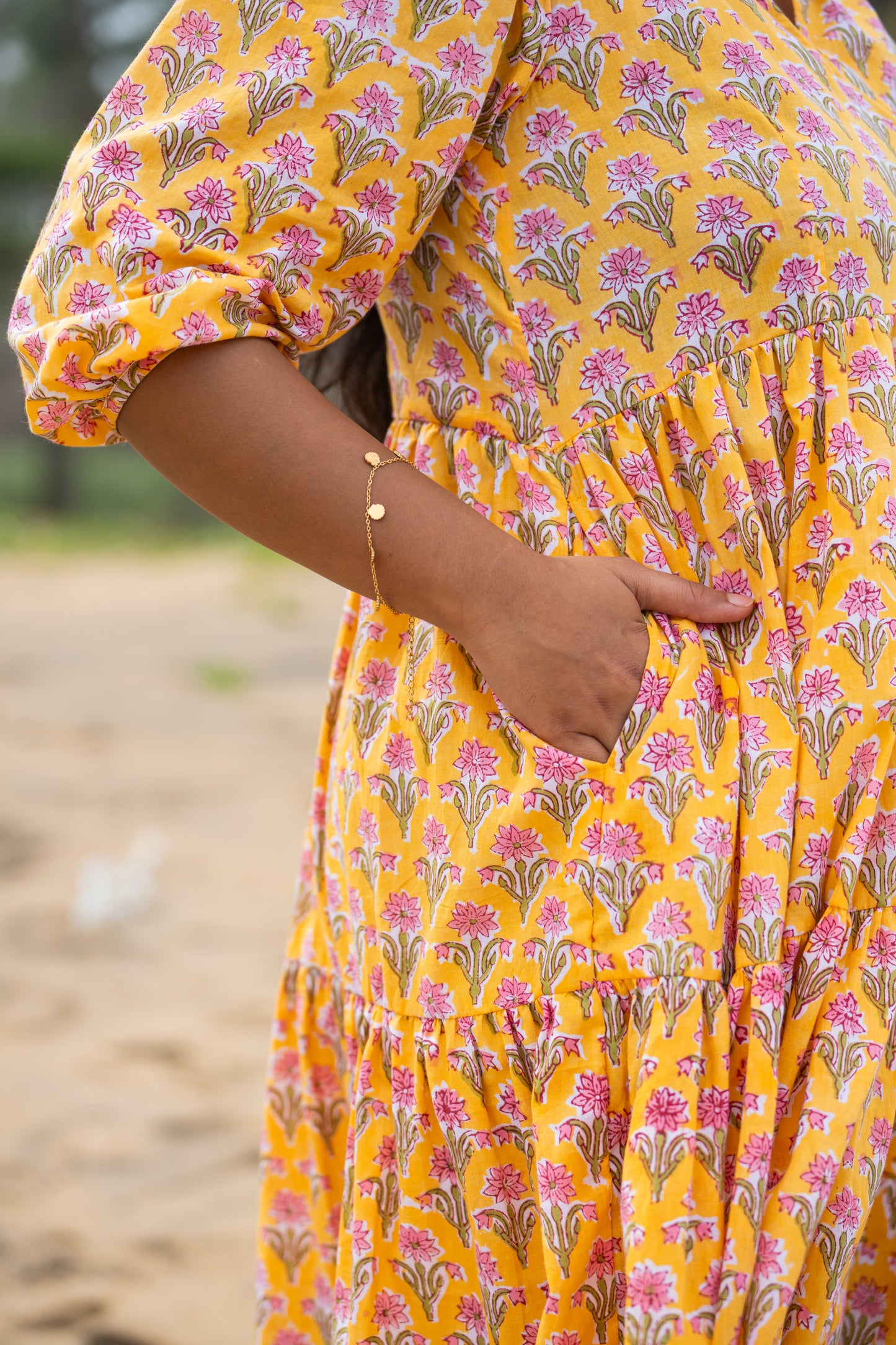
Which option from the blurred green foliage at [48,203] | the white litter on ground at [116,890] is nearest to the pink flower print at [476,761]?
the white litter on ground at [116,890]

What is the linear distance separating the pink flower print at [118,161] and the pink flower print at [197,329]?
0.36ft

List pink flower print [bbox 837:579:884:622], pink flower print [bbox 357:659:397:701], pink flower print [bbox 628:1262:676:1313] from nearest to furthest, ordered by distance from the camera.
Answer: pink flower print [bbox 628:1262:676:1313]
pink flower print [bbox 837:579:884:622]
pink flower print [bbox 357:659:397:701]

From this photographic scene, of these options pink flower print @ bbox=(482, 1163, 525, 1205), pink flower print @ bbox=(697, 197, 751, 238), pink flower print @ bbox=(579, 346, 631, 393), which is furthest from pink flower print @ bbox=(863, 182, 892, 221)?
pink flower print @ bbox=(482, 1163, 525, 1205)

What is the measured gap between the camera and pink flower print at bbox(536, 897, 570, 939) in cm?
91

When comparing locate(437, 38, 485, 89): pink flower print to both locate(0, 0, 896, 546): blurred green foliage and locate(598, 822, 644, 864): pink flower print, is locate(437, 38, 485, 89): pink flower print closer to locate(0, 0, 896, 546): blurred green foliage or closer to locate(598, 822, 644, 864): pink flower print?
locate(598, 822, 644, 864): pink flower print

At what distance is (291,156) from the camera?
85 centimetres

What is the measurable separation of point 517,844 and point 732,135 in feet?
1.78

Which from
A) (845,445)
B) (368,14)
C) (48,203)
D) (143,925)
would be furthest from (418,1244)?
(48,203)

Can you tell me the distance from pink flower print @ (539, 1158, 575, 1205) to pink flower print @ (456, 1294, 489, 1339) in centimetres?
17

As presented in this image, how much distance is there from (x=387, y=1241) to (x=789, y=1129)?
1.12ft

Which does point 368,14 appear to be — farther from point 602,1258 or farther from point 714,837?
point 602,1258

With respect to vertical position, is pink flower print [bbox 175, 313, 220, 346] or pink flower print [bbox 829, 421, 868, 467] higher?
pink flower print [bbox 175, 313, 220, 346]

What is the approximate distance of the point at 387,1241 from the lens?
3.26 feet

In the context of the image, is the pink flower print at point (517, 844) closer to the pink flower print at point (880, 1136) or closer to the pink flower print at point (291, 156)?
the pink flower print at point (880, 1136)
